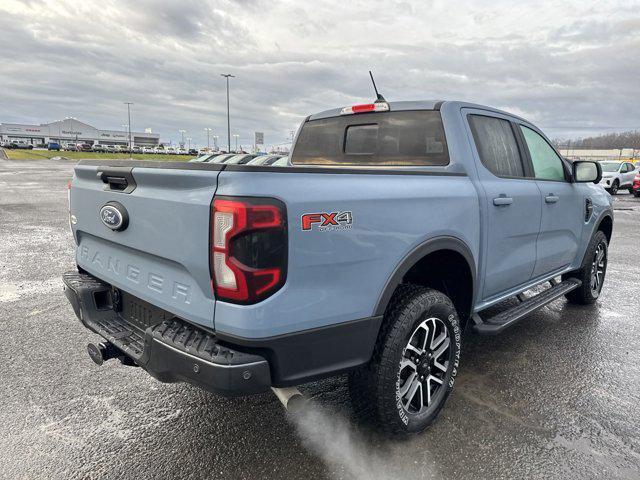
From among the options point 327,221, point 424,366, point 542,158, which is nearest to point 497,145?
point 542,158

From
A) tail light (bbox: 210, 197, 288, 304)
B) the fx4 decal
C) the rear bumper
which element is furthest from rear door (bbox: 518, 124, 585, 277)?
the rear bumper

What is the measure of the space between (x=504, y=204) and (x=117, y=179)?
2493mm

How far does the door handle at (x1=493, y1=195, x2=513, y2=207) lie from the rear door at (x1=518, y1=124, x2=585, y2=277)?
67 cm

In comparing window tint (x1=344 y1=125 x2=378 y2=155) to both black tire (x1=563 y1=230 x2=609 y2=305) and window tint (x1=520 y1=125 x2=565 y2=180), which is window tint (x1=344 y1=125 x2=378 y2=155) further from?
black tire (x1=563 y1=230 x2=609 y2=305)

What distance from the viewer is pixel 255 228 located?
1.89 meters

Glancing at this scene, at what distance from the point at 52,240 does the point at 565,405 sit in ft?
26.9

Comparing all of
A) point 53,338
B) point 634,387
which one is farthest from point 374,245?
point 53,338

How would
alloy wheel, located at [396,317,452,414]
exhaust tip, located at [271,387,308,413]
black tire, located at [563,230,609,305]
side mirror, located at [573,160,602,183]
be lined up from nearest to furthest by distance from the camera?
exhaust tip, located at [271,387,308,413], alloy wheel, located at [396,317,452,414], side mirror, located at [573,160,602,183], black tire, located at [563,230,609,305]

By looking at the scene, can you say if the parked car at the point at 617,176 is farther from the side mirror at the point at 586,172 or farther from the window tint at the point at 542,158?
the window tint at the point at 542,158

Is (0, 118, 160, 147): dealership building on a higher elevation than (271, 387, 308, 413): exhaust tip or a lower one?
higher

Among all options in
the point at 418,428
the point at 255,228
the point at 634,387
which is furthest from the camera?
the point at 634,387

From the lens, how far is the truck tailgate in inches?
80.0

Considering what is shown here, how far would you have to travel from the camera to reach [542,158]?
4121 mm

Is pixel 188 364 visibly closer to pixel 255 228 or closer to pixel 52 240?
pixel 255 228
